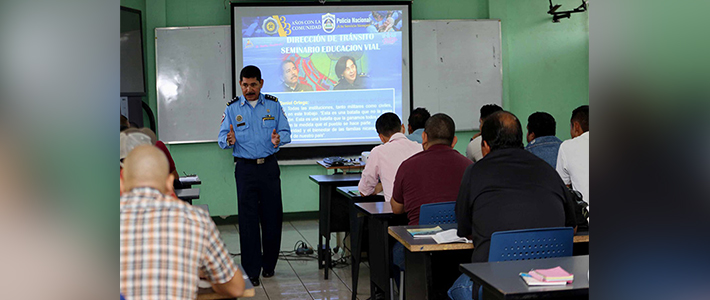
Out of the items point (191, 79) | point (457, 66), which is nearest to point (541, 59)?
point (457, 66)

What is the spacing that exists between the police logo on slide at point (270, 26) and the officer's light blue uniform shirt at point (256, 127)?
2608 millimetres

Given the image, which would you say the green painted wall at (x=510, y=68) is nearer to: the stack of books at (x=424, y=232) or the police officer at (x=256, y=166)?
the police officer at (x=256, y=166)

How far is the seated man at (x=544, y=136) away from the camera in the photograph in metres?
4.44

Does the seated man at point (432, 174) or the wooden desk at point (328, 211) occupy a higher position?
the seated man at point (432, 174)

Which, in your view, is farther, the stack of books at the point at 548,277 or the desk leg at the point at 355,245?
the desk leg at the point at 355,245

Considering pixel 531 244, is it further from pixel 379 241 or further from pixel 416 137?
pixel 416 137

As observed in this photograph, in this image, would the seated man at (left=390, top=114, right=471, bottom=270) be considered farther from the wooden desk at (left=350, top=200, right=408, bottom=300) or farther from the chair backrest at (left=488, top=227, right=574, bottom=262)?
the chair backrest at (left=488, top=227, right=574, bottom=262)

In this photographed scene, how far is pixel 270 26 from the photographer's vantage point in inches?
269

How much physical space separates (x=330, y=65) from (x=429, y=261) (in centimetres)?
443

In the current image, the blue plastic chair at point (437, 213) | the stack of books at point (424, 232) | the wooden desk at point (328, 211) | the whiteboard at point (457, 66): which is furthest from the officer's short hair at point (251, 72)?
the whiteboard at point (457, 66)

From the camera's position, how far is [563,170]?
4129 mm
